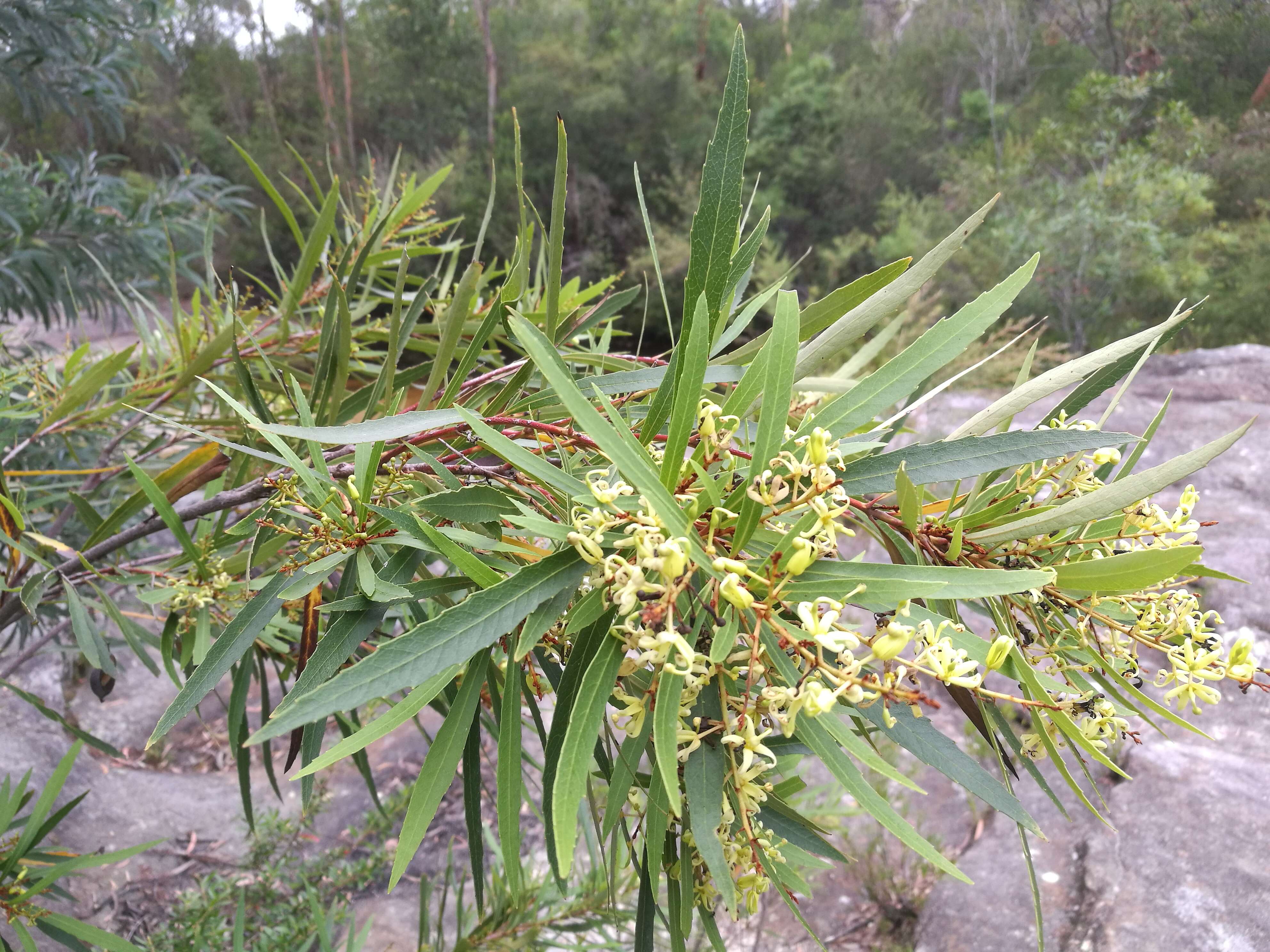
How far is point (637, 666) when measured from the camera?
30 centimetres

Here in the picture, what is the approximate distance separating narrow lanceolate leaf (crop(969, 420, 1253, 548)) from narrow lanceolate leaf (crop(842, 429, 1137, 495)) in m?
0.02

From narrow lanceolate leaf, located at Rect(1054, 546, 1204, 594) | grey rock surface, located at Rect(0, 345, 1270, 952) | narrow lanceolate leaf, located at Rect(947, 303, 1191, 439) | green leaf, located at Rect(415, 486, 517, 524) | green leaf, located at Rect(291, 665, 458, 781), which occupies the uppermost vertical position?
narrow lanceolate leaf, located at Rect(947, 303, 1191, 439)

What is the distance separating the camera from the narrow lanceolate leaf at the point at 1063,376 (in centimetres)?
36

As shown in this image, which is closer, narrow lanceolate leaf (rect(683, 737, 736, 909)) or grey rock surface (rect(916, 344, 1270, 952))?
narrow lanceolate leaf (rect(683, 737, 736, 909))

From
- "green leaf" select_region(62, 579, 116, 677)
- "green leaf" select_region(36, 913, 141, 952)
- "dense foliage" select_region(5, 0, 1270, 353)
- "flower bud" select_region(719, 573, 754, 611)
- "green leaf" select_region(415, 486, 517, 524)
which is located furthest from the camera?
"dense foliage" select_region(5, 0, 1270, 353)

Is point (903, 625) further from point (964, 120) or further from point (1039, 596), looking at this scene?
point (964, 120)

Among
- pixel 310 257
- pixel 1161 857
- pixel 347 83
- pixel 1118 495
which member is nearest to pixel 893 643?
pixel 1118 495

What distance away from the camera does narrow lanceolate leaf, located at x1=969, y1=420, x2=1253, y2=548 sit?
1.00ft

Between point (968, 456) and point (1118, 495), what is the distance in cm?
6

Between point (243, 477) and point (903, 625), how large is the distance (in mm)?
587

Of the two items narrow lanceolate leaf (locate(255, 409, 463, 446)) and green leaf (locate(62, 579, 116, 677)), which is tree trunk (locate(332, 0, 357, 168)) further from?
narrow lanceolate leaf (locate(255, 409, 463, 446))

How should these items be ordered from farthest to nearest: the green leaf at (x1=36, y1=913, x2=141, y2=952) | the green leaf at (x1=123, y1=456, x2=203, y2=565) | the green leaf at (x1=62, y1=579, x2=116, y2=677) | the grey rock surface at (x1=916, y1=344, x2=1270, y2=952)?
the grey rock surface at (x1=916, y1=344, x2=1270, y2=952) → the green leaf at (x1=36, y1=913, x2=141, y2=952) → the green leaf at (x1=62, y1=579, x2=116, y2=677) → the green leaf at (x1=123, y1=456, x2=203, y2=565)

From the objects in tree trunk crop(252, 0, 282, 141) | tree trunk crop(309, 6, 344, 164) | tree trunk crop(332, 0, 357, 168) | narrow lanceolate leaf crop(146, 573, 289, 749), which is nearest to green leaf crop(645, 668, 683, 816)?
narrow lanceolate leaf crop(146, 573, 289, 749)

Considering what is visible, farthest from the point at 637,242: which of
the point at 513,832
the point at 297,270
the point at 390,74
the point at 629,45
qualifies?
the point at 513,832
